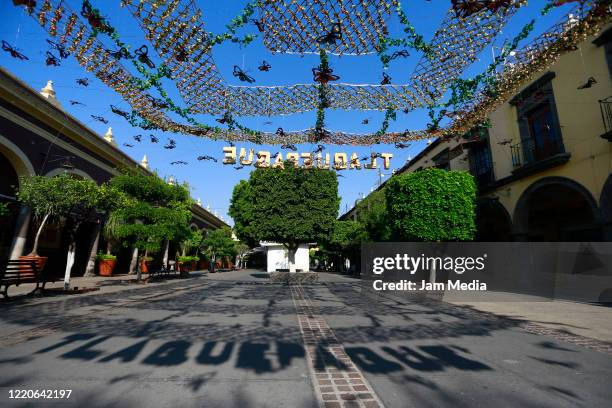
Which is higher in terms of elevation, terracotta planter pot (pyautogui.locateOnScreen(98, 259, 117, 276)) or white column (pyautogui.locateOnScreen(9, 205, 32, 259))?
white column (pyautogui.locateOnScreen(9, 205, 32, 259))

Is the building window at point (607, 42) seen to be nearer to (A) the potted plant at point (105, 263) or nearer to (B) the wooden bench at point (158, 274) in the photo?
(B) the wooden bench at point (158, 274)

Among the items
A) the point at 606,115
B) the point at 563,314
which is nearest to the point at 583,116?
the point at 606,115

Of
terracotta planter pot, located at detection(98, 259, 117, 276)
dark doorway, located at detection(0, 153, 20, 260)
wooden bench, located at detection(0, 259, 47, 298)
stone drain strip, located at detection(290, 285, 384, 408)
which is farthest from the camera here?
terracotta planter pot, located at detection(98, 259, 117, 276)

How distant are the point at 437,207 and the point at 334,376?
1277 centimetres

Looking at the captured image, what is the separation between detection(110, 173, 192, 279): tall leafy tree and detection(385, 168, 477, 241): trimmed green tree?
12187 mm

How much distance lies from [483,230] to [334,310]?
14.7m

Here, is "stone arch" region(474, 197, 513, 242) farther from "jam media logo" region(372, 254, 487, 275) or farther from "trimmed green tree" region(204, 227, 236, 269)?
"trimmed green tree" region(204, 227, 236, 269)

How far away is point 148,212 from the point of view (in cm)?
1478

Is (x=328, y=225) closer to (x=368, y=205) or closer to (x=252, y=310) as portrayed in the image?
(x=368, y=205)

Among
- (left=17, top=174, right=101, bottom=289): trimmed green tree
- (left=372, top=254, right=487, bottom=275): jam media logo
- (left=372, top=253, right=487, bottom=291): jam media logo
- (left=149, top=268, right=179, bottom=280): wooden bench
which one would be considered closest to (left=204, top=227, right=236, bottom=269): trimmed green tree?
(left=149, top=268, right=179, bottom=280): wooden bench

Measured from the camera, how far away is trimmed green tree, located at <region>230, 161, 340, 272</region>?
1827 cm

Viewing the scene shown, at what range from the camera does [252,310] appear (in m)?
8.16

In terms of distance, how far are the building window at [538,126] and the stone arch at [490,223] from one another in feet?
9.92

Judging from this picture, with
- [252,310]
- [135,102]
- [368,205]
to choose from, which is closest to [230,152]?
[135,102]
